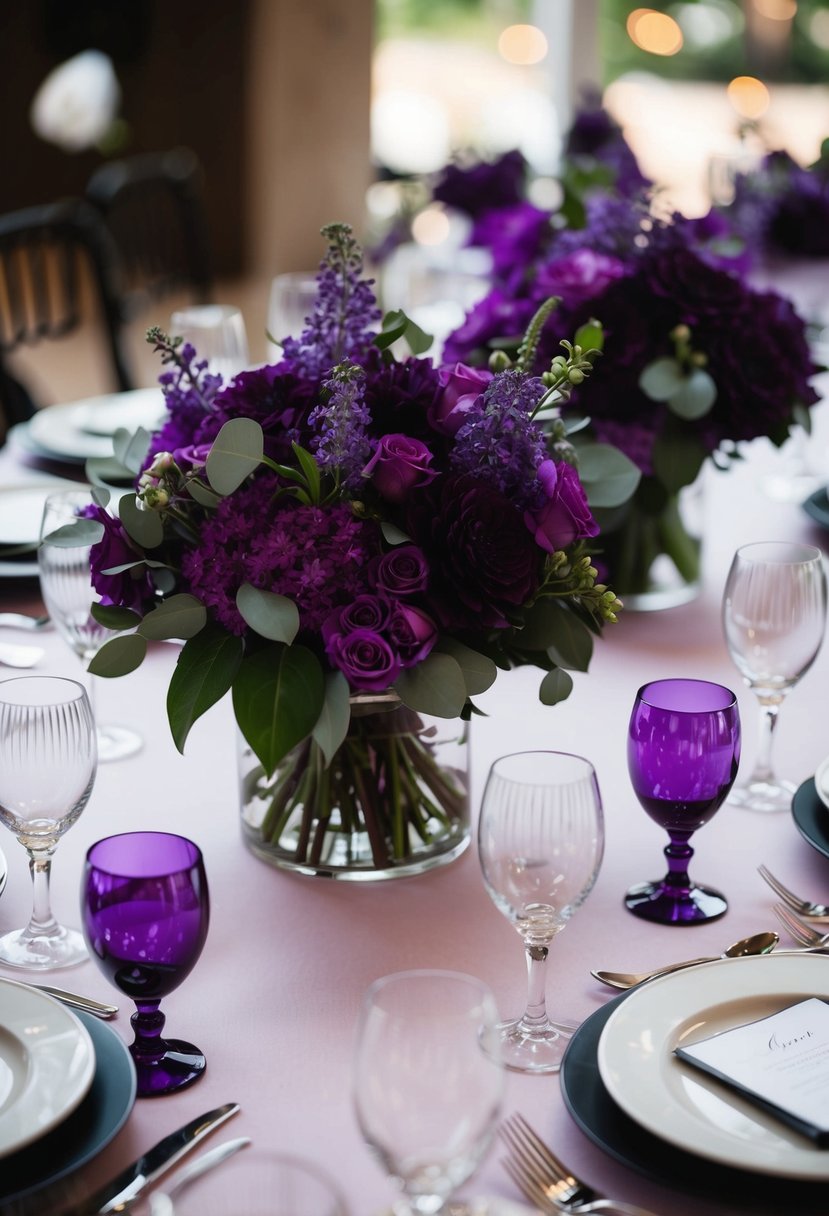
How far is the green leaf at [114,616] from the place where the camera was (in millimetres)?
1056

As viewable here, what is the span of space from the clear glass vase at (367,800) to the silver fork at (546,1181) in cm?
33

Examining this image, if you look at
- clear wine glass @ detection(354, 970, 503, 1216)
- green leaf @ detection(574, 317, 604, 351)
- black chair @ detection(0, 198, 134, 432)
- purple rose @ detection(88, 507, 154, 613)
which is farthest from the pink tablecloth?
black chair @ detection(0, 198, 134, 432)

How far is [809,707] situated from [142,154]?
17.1 ft

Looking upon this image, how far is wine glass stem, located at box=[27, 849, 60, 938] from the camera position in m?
1.01

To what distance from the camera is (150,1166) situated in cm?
78

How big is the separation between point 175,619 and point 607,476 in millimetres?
388

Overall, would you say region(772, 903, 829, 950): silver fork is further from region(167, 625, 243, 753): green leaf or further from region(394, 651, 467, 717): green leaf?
region(167, 625, 243, 753): green leaf

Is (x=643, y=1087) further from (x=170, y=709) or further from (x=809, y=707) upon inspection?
(x=809, y=707)

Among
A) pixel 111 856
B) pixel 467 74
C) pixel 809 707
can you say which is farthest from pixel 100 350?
pixel 111 856

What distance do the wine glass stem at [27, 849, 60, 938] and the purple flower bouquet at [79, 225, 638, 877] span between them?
129 mm

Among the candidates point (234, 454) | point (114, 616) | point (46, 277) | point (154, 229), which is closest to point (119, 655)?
point (114, 616)

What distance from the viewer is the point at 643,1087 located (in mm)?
801

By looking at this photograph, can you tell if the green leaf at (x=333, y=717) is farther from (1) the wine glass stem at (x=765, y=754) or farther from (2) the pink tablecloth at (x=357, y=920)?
(1) the wine glass stem at (x=765, y=754)


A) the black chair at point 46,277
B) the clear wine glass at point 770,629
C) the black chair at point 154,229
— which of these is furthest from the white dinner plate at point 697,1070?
the black chair at point 154,229
